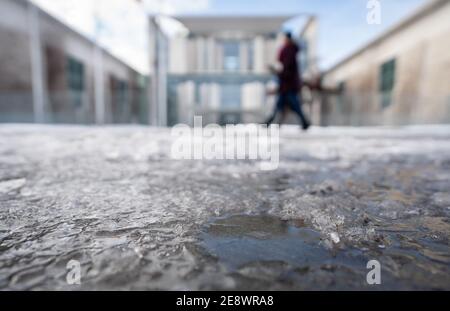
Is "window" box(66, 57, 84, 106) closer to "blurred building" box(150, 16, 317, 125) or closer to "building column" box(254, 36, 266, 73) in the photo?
"blurred building" box(150, 16, 317, 125)

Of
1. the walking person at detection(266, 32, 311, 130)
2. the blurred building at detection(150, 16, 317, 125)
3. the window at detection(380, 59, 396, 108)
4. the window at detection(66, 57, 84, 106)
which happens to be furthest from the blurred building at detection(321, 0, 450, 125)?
the window at detection(66, 57, 84, 106)

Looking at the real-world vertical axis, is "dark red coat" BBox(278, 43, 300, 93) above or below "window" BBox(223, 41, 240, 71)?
below

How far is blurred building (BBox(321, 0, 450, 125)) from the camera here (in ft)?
22.4

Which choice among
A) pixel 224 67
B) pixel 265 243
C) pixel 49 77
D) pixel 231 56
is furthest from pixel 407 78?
pixel 49 77

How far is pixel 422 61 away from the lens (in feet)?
24.6

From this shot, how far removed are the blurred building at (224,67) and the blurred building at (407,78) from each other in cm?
215

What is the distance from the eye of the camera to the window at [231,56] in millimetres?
11719

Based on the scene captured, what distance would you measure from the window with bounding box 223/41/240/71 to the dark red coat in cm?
766

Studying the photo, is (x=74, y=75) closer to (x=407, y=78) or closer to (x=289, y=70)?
(x=289, y=70)

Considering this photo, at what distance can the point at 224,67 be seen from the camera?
458 inches

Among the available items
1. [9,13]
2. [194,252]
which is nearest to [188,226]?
[194,252]

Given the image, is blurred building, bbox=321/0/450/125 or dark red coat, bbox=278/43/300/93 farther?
blurred building, bbox=321/0/450/125

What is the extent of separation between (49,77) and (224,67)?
620cm

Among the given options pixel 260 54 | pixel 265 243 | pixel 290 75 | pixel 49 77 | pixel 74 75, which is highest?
pixel 260 54
